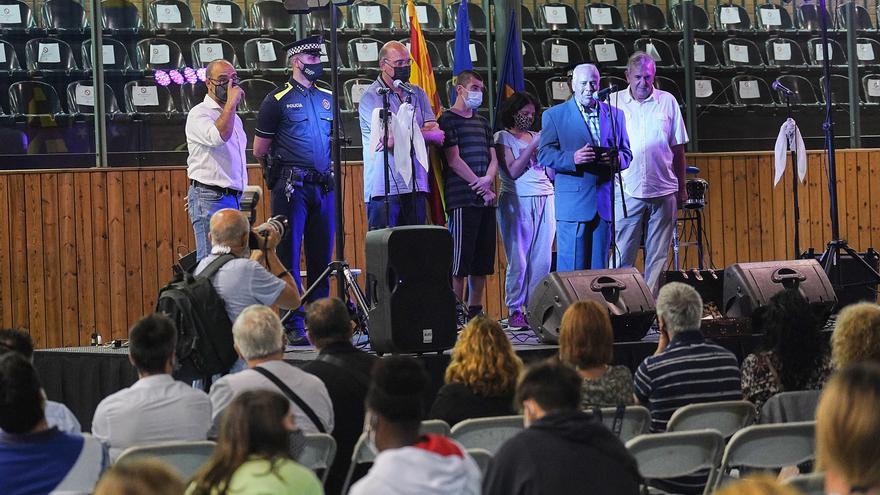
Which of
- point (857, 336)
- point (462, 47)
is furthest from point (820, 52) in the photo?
point (857, 336)

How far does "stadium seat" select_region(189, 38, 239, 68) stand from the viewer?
10.6m

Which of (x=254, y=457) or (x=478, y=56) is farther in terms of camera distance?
(x=478, y=56)

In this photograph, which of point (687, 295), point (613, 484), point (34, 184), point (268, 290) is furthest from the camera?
point (34, 184)

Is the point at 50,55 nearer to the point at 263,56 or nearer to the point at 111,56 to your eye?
the point at 111,56

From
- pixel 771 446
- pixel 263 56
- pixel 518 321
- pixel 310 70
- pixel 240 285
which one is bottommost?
pixel 771 446

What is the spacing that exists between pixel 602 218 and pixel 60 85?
15.3 ft

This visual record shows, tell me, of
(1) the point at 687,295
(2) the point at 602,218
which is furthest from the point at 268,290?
(2) the point at 602,218

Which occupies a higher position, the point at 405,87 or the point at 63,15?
the point at 63,15

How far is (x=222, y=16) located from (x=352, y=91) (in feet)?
4.25

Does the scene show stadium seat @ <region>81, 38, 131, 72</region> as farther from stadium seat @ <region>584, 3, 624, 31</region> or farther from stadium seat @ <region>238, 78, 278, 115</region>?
stadium seat @ <region>584, 3, 624, 31</region>

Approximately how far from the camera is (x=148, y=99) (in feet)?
33.7

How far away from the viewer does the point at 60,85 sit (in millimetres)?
10023

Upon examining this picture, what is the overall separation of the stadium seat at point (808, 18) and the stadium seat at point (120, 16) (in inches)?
246

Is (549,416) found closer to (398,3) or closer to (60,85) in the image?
(60,85)
